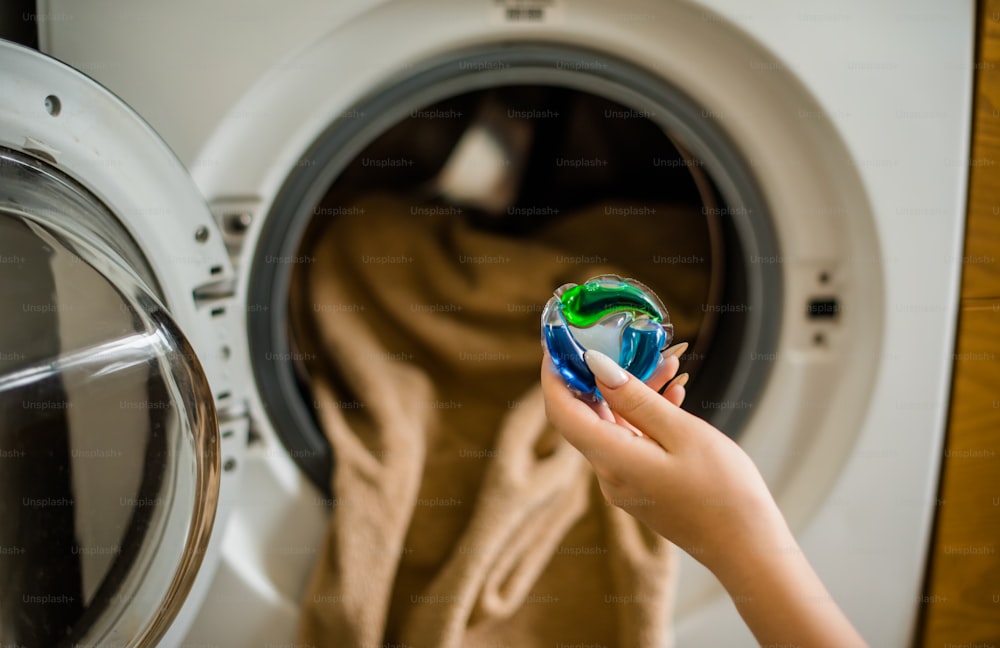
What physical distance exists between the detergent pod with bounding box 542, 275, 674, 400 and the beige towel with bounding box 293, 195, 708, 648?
0.20 metres

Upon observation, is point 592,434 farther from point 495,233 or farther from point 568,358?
point 495,233

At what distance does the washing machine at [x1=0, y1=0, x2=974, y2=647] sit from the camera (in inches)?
20.8

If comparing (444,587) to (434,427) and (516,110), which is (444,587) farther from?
(516,110)

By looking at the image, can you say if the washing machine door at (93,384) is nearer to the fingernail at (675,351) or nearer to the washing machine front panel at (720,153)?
the washing machine front panel at (720,153)

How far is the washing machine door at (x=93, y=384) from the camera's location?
499mm

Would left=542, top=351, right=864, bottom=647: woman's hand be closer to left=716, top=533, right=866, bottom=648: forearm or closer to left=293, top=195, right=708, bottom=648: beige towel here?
left=716, top=533, right=866, bottom=648: forearm

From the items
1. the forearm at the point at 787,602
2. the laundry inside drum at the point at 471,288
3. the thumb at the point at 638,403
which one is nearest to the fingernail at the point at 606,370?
the thumb at the point at 638,403

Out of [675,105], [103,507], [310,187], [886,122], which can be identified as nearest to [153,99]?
[310,187]

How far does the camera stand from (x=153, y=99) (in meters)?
0.59

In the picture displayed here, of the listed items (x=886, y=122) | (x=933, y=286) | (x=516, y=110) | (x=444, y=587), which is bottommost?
(x=444, y=587)

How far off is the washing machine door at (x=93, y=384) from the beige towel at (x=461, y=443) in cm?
16

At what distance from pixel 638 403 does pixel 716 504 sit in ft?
0.25

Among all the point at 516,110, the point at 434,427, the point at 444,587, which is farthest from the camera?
the point at 516,110

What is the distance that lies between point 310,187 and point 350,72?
0.10 m
